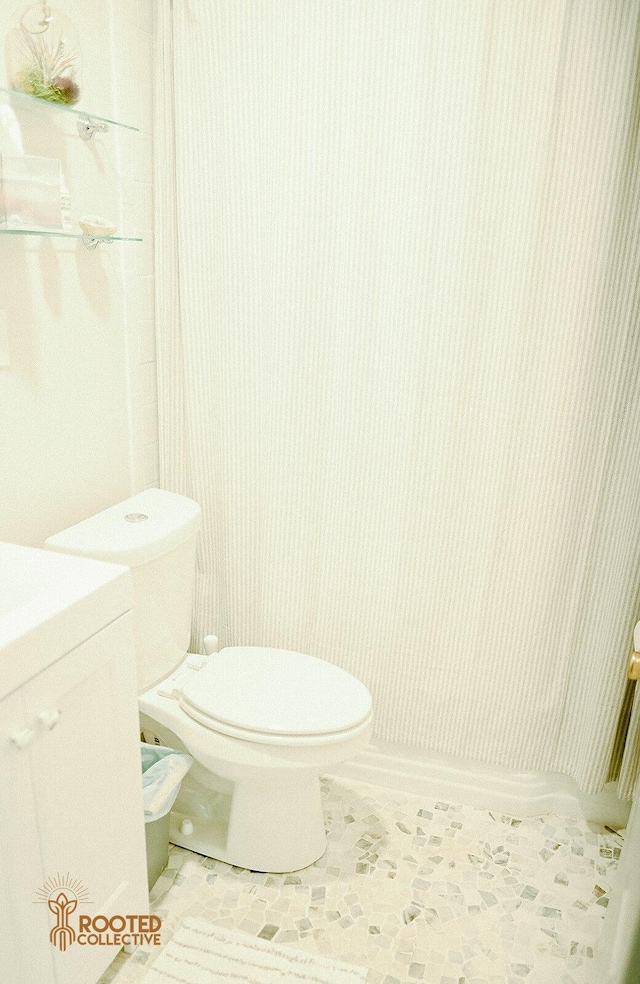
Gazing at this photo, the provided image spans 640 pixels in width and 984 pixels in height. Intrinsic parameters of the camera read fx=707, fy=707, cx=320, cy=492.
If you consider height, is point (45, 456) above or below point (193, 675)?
above


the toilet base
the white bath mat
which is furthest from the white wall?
the white bath mat

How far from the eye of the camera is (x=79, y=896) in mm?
1191

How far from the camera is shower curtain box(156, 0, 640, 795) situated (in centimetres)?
151

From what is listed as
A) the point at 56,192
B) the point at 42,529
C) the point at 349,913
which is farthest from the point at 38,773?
the point at 56,192

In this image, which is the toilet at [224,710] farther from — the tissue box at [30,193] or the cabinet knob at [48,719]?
the tissue box at [30,193]

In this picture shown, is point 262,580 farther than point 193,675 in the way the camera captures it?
Yes

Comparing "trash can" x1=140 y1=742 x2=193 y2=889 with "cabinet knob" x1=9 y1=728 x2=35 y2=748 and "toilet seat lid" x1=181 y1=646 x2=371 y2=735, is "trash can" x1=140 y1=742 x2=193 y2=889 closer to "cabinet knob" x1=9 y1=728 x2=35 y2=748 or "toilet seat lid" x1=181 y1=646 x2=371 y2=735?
"toilet seat lid" x1=181 y1=646 x2=371 y2=735

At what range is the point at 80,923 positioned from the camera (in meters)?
1.21

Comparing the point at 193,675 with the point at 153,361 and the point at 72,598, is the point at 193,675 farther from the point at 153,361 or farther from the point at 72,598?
the point at 153,361

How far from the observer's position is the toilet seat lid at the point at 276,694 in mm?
1495

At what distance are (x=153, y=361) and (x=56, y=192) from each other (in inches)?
24.0

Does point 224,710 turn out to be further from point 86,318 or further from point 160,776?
point 86,318

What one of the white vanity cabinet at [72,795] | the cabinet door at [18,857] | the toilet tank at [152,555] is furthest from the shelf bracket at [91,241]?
the cabinet door at [18,857]

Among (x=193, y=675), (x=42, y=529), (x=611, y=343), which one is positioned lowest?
(x=193, y=675)
